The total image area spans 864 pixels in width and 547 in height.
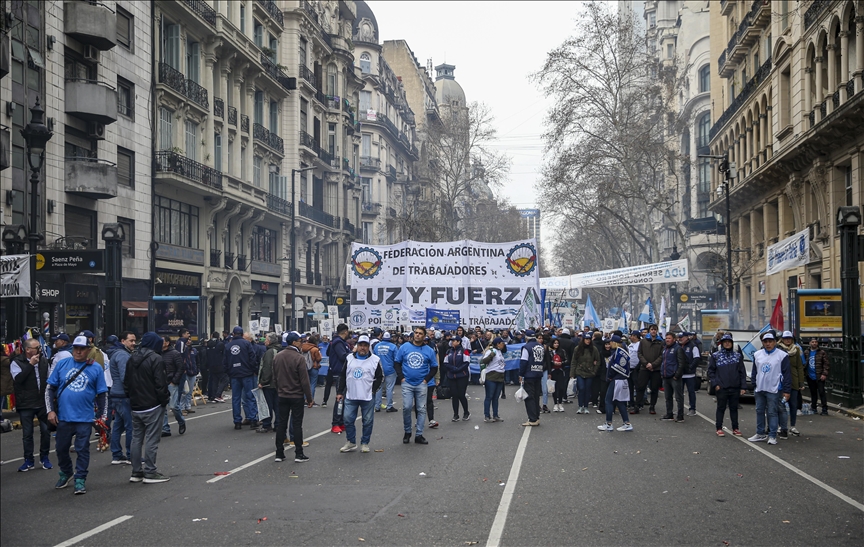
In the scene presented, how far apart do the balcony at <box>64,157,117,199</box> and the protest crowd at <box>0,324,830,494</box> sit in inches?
352

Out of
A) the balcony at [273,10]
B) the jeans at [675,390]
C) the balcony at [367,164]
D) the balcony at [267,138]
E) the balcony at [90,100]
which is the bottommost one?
the jeans at [675,390]

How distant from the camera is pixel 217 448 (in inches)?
547

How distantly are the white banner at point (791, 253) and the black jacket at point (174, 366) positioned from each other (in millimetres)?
14484

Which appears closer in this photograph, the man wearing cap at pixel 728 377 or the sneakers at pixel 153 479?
the sneakers at pixel 153 479

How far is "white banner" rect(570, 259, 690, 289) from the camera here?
1298 inches

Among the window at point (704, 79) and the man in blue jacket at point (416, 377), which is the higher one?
the window at point (704, 79)

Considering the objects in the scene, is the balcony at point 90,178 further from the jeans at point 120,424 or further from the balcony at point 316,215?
the balcony at point 316,215

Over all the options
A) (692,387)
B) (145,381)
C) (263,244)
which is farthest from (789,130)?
(145,381)

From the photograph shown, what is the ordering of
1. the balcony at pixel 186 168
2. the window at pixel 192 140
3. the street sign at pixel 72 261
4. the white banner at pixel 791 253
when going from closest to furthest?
the street sign at pixel 72 261, the white banner at pixel 791 253, the balcony at pixel 186 168, the window at pixel 192 140

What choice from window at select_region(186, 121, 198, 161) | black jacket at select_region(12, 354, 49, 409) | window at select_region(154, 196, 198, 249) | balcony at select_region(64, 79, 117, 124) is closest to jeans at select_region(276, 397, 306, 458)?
black jacket at select_region(12, 354, 49, 409)

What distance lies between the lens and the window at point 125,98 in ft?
106

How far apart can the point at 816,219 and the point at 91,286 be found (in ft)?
81.2

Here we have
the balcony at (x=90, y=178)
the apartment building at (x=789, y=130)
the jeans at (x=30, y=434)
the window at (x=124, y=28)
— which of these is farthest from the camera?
the window at (x=124, y=28)

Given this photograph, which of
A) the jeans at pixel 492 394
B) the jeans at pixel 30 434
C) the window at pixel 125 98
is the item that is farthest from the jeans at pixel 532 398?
the window at pixel 125 98
